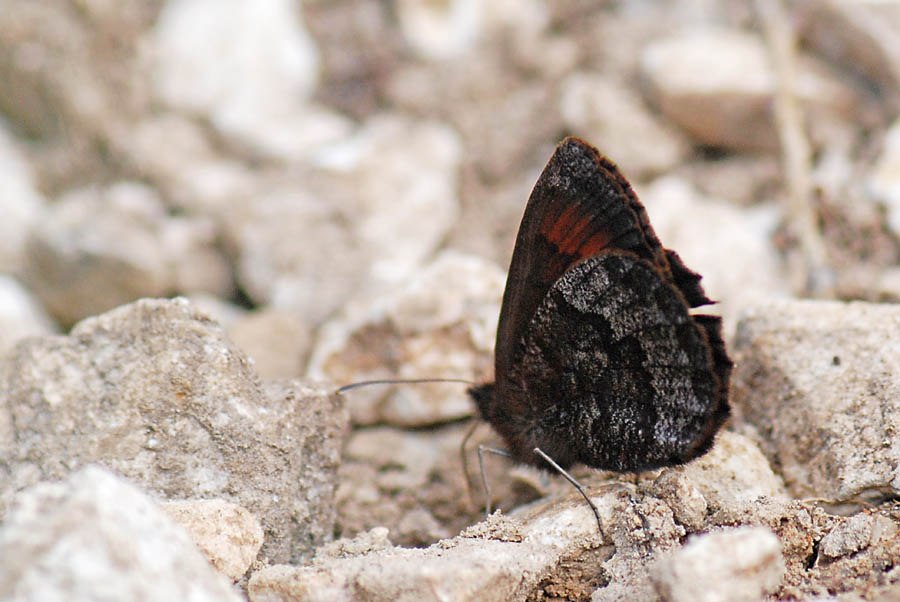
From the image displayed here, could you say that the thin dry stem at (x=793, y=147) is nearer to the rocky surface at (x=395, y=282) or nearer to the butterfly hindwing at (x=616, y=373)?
the rocky surface at (x=395, y=282)

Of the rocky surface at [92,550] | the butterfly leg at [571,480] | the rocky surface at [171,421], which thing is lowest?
the butterfly leg at [571,480]

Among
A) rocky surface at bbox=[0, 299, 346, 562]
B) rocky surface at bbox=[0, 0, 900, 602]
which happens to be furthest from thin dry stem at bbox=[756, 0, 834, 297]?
rocky surface at bbox=[0, 299, 346, 562]

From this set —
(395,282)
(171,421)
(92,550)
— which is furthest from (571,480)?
(395,282)

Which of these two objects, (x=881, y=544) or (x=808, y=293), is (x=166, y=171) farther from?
(x=881, y=544)

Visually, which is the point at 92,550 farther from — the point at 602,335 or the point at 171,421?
the point at 602,335

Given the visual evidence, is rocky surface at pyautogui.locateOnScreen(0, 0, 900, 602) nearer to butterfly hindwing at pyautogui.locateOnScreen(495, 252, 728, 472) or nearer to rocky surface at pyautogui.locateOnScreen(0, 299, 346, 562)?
rocky surface at pyautogui.locateOnScreen(0, 299, 346, 562)

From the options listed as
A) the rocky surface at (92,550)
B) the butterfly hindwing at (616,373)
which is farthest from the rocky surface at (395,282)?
the butterfly hindwing at (616,373)
